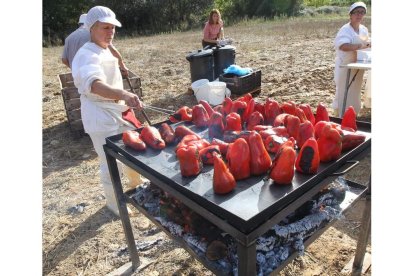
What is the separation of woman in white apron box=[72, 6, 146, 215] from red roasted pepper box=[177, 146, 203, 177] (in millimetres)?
1107

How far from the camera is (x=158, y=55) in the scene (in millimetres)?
12812

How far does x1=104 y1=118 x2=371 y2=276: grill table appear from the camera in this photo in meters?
1.36

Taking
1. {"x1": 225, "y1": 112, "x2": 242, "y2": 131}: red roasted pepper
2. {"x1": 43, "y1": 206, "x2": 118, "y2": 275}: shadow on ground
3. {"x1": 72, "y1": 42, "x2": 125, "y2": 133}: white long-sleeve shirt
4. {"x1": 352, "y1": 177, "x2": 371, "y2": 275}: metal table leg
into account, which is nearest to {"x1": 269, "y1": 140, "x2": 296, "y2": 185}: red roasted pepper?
{"x1": 225, "y1": 112, "x2": 242, "y2": 131}: red roasted pepper

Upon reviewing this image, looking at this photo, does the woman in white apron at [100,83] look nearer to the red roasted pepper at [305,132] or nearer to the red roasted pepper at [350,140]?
the red roasted pepper at [305,132]

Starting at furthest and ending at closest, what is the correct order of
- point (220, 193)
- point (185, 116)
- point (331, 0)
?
point (331, 0), point (185, 116), point (220, 193)

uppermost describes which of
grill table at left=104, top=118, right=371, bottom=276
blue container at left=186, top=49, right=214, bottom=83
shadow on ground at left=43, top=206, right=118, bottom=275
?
blue container at left=186, top=49, right=214, bottom=83

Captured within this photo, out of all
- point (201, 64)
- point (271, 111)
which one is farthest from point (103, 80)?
point (201, 64)

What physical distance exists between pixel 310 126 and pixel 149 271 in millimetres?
1902

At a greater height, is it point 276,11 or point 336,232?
point 276,11

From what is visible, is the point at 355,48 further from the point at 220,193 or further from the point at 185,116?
the point at 220,193

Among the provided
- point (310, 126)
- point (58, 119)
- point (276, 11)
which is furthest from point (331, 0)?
point (310, 126)

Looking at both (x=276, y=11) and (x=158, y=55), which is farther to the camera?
(x=276, y=11)

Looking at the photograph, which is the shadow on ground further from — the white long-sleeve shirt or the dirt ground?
the white long-sleeve shirt

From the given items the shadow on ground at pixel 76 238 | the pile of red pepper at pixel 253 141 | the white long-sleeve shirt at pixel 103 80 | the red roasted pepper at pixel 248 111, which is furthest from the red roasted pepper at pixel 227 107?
the shadow on ground at pixel 76 238
